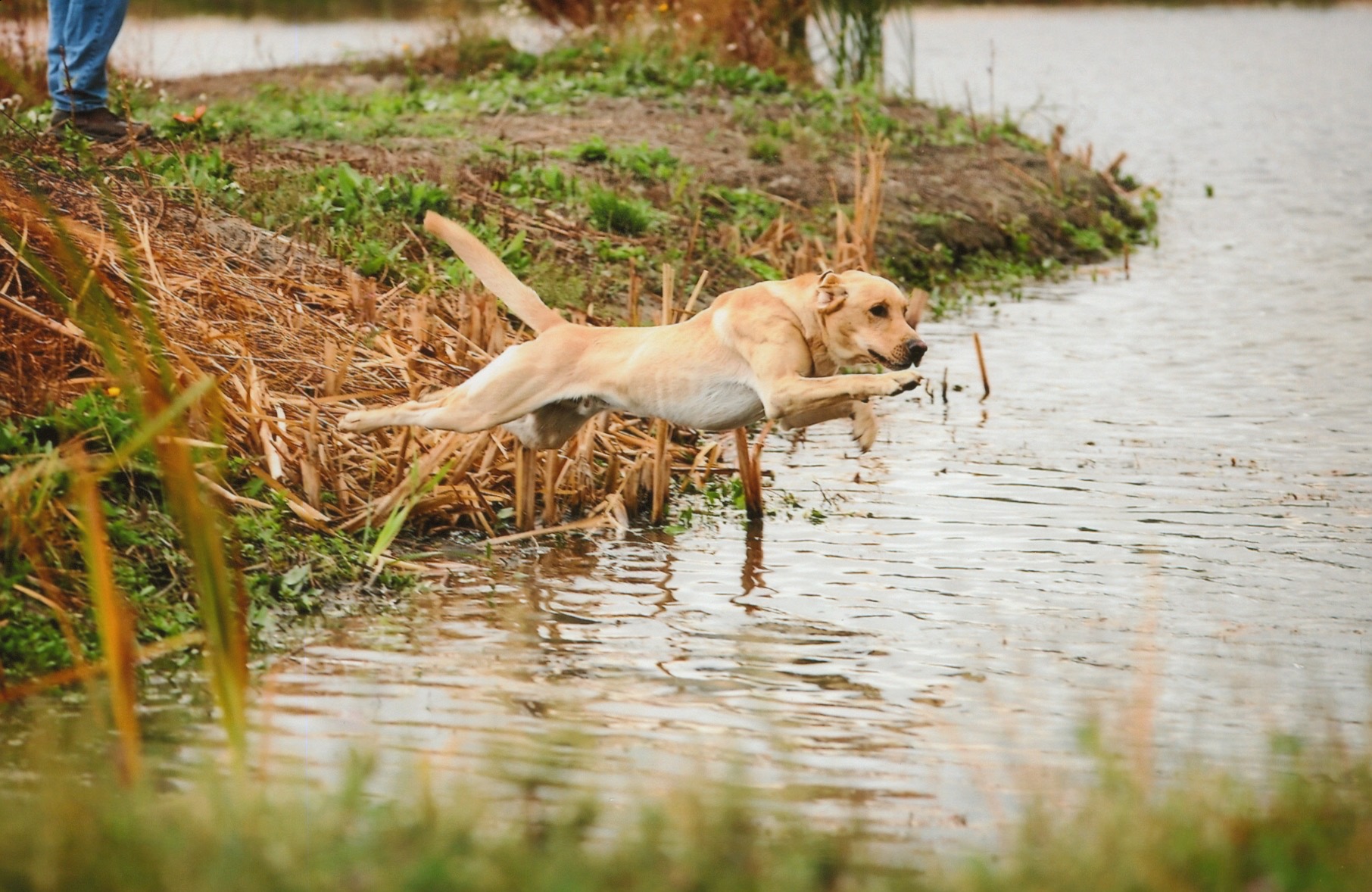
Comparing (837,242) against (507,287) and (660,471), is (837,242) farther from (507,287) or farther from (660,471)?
(507,287)

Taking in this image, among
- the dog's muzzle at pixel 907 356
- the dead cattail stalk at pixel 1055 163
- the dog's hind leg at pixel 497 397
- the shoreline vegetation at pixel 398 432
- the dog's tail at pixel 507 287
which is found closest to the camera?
the shoreline vegetation at pixel 398 432

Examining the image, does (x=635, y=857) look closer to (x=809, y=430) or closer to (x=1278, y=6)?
(x=809, y=430)

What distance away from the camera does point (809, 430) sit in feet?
34.8

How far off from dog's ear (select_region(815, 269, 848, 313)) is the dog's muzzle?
0.88ft

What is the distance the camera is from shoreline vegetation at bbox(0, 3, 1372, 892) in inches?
141

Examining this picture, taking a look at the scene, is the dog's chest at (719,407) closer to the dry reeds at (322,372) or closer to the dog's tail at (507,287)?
the dog's tail at (507,287)

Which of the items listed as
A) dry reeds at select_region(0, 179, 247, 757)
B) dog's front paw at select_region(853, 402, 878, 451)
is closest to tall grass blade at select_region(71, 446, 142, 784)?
dry reeds at select_region(0, 179, 247, 757)

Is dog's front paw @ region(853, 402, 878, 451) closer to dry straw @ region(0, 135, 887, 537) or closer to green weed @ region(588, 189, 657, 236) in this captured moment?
dry straw @ region(0, 135, 887, 537)

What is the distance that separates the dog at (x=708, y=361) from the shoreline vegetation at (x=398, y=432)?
1.75 feet

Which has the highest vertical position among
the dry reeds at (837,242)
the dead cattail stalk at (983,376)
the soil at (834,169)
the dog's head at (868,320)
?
the soil at (834,169)

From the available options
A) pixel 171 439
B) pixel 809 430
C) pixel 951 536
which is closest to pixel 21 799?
pixel 171 439

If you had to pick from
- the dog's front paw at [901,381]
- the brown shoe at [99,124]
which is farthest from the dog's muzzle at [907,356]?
the brown shoe at [99,124]

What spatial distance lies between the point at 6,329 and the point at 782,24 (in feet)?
44.5

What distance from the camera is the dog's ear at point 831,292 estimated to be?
6934 mm
